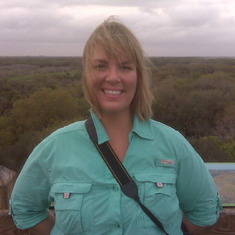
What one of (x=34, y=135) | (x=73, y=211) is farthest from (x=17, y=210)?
(x=34, y=135)

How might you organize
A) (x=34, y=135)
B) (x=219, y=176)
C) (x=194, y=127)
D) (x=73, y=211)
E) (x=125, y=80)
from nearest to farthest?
(x=73, y=211)
(x=125, y=80)
(x=219, y=176)
(x=34, y=135)
(x=194, y=127)

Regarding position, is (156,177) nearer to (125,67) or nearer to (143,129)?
(143,129)

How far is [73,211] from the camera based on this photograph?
1.56 meters

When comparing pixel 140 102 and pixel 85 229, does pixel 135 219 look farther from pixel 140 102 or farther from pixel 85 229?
pixel 140 102

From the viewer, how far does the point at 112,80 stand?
64.3 inches

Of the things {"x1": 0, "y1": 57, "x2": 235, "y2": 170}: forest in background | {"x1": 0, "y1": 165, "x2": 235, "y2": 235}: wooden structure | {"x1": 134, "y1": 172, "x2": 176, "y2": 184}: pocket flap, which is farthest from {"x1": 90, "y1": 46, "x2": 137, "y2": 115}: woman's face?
{"x1": 0, "y1": 57, "x2": 235, "y2": 170}: forest in background

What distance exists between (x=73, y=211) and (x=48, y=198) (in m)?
0.21

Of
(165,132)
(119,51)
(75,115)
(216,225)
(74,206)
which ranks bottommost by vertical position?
(75,115)

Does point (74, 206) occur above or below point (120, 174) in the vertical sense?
below

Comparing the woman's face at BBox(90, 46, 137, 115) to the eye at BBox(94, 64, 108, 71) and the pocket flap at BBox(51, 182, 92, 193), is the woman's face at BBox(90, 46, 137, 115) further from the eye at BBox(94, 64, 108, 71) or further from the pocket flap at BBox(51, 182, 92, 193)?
the pocket flap at BBox(51, 182, 92, 193)

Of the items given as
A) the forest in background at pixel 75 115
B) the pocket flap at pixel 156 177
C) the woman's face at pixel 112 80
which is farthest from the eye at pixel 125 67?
the forest in background at pixel 75 115

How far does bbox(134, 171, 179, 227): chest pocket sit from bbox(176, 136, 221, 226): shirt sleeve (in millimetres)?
88

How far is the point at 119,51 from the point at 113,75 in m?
0.11

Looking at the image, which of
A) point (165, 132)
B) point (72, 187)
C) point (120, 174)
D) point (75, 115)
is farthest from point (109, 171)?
point (75, 115)
